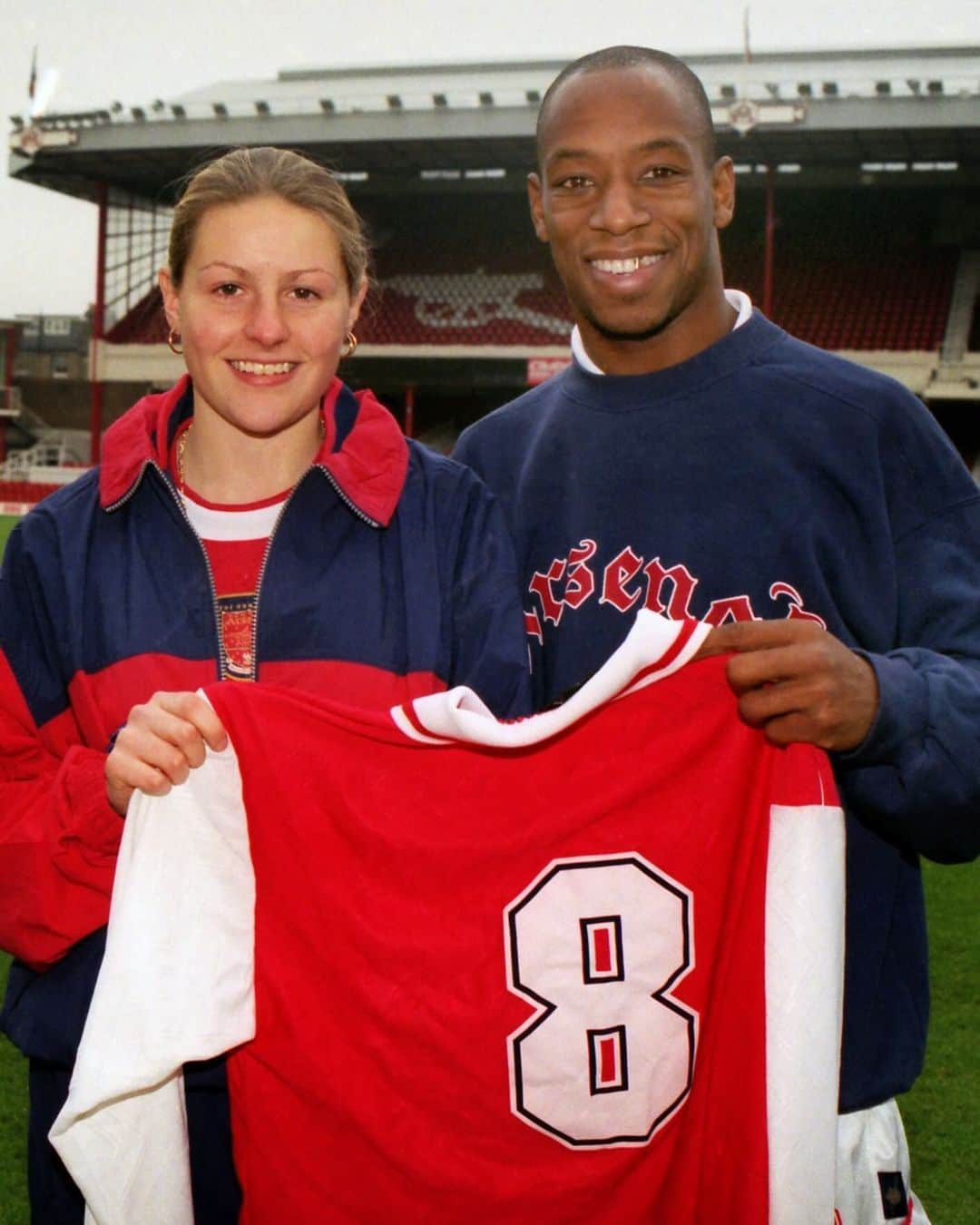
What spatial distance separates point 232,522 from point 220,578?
0.30 ft

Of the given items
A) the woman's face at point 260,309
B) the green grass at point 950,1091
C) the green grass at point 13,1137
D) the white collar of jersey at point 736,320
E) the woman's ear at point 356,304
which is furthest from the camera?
the green grass at point 950,1091

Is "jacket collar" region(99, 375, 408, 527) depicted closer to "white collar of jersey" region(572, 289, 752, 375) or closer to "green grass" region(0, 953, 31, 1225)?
"white collar of jersey" region(572, 289, 752, 375)

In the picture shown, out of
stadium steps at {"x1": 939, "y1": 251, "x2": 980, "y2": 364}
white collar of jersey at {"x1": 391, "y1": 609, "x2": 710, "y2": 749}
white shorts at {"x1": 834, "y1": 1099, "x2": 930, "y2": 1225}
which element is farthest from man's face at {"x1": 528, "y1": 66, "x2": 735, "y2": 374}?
stadium steps at {"x1": 939, "y1": 251, "x2": 980, "y2": 364}

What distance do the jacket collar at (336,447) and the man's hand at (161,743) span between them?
365 mm

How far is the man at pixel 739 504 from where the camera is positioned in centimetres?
187

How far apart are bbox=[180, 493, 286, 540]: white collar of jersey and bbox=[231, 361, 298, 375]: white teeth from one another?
18 centimetres

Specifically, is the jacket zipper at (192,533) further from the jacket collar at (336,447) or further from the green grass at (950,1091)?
the green grass at (950,1091)

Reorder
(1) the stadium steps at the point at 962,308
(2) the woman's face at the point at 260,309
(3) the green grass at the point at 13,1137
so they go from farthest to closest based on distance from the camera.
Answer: (1) the stadium steps at the point at 962,308, (3) the green grass at the point at 13,1137, (2) the woman's face at the point at 260,309

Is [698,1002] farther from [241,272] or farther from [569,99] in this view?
[569,99]

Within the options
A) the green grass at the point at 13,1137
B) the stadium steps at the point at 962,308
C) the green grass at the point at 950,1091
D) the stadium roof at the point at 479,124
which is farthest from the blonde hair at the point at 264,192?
the stadium steps at the point at 962,308

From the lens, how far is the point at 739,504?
1.99m

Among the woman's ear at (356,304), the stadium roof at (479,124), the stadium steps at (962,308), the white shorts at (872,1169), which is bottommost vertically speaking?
the white shorts at (872,1169)

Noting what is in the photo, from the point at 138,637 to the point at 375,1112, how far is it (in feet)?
2.19

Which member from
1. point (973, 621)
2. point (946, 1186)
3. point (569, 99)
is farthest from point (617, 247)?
point (946, 1186)
